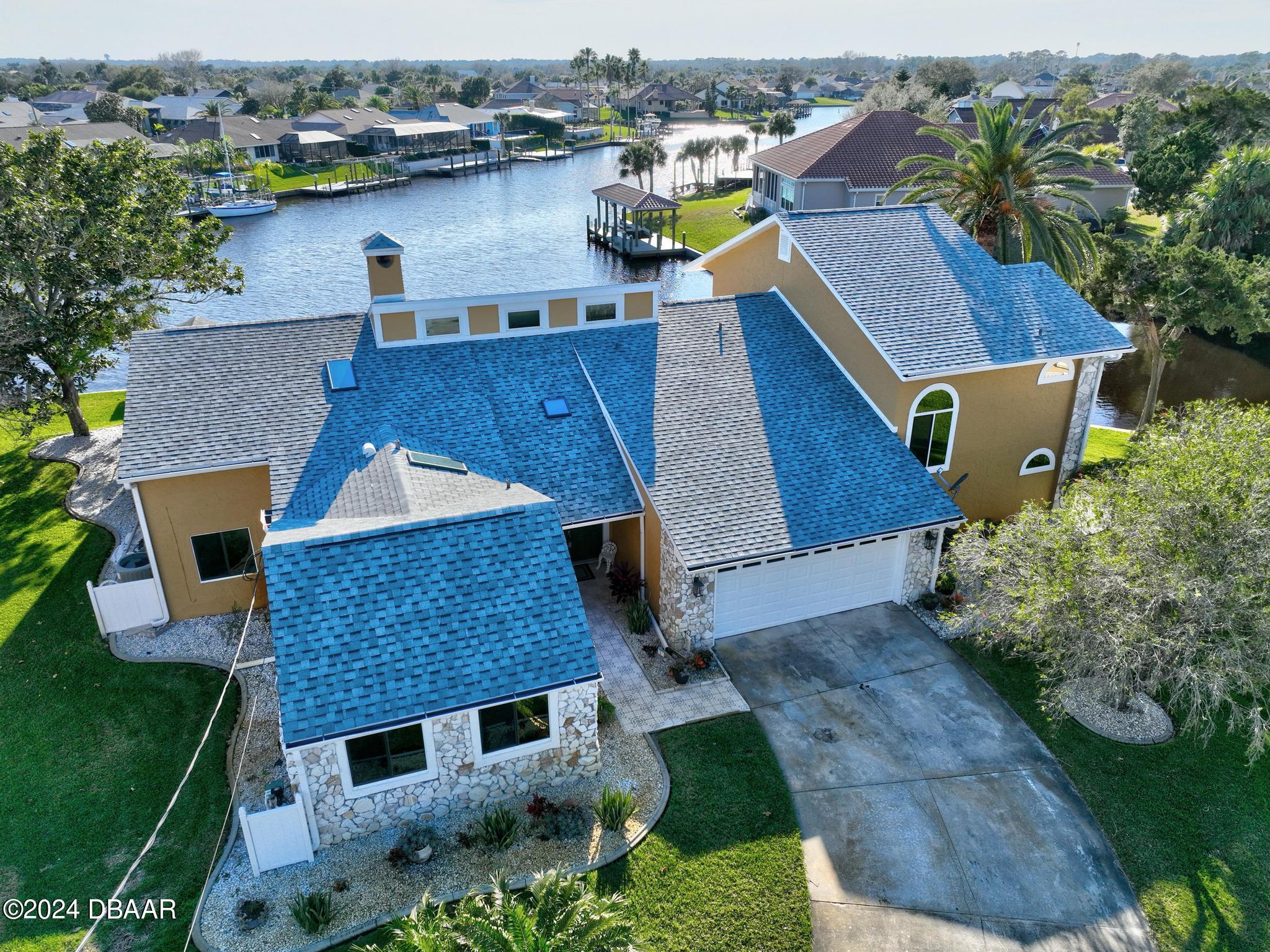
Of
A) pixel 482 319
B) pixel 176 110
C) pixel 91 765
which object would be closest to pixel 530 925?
pixel 91 765

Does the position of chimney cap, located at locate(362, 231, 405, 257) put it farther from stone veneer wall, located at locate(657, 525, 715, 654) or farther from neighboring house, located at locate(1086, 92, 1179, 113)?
neighboring house, located at locate(1086, 92, 1179, 113)

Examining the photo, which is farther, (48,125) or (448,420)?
(48,125)

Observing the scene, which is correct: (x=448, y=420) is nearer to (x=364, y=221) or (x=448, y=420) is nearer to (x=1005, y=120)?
(x=1005, y=120)

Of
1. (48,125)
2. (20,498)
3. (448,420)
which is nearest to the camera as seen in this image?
(448,420)

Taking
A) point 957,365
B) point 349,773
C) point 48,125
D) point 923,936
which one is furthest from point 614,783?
point 48,125

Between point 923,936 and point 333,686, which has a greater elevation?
point 333,686

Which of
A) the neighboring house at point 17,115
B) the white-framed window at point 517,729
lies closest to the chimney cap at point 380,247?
the white-framed window at point 517,729
